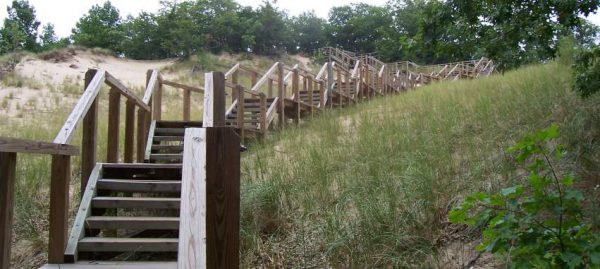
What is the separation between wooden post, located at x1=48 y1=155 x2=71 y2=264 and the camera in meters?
3.79

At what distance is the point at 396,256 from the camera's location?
3377 mm

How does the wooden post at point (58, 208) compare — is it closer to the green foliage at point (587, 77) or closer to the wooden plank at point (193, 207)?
the wooden plank at point (193, 207)

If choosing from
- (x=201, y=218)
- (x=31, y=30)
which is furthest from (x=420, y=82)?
(x=31, y=30)

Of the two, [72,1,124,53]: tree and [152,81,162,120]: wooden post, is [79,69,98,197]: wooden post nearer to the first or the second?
[152,81,162,120]: wooden post

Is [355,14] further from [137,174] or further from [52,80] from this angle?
[137,174]

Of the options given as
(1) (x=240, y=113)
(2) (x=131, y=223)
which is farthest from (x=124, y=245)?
(1) (x=240, y=113)

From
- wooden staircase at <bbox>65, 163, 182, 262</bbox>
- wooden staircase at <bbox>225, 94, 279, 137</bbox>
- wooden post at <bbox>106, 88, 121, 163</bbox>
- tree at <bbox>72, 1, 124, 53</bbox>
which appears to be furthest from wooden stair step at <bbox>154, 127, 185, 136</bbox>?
tree at <bbox>72, 1, 124, 53</bbox>

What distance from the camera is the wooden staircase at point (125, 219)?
4145 mm

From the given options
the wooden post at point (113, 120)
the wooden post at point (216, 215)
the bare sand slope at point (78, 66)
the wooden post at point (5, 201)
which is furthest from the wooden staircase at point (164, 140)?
the bare sand slope at point (78, 66)

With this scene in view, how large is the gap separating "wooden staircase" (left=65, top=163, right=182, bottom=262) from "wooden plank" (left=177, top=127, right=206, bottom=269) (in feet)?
8.94

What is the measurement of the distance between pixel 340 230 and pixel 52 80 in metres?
25.0

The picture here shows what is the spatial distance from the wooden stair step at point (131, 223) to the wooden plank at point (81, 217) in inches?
3.1

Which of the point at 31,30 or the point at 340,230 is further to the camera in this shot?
the point at 31,30

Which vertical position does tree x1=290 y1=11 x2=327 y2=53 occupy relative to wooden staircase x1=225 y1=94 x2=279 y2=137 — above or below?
above
